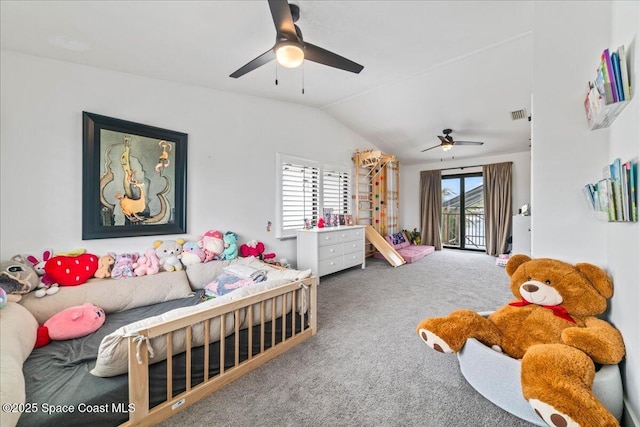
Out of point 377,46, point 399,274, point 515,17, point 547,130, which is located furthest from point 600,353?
point 399,274

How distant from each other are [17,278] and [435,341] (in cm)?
293

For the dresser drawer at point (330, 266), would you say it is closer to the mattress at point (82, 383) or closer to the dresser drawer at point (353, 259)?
the dresser drawer at point (353, 259)

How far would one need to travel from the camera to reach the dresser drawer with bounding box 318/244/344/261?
3852 mm

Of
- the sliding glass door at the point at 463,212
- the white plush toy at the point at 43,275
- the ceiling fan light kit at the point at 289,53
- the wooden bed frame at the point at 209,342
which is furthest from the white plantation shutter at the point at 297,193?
the sliding glass door at the point at 463,212

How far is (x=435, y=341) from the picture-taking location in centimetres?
143

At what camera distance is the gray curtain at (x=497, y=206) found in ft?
18.5

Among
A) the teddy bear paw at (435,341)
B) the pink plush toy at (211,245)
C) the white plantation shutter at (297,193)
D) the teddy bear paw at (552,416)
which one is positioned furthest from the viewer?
the white plantation shutter at (297,193)

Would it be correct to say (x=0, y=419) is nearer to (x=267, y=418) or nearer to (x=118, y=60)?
(x=267, y=418)

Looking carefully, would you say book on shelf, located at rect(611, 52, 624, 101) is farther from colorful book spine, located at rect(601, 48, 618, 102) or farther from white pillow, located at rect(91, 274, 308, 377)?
white pillow, located at rect(91, 274, 308, 377)

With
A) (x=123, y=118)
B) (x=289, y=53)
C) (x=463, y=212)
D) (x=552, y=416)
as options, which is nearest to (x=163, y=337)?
(x=552, y=416)

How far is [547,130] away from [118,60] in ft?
11.7

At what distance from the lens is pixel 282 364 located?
1842 millimetres

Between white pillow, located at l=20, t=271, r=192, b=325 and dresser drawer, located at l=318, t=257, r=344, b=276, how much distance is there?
1.88m

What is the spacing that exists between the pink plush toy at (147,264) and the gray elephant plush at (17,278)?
65 cm
